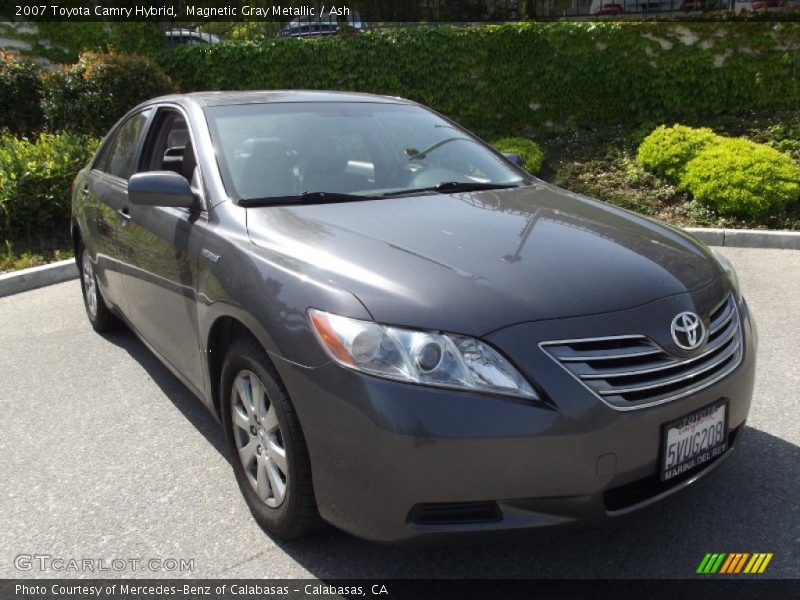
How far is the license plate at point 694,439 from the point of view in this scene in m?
2.27

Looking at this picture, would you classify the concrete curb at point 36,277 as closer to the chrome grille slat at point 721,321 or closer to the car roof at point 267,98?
A: the car roof at point 267,98

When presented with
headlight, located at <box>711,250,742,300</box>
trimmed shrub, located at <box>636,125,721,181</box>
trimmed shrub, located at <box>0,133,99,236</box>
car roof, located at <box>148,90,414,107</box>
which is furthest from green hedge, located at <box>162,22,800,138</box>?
headlight, located at <box>711,250,742,300</box>

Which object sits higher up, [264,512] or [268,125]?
[268,125]

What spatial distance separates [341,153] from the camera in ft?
11.4

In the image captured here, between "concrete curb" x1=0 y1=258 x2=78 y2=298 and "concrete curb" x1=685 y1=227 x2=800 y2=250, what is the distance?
19.8 ft

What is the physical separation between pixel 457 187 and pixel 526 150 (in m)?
6.18

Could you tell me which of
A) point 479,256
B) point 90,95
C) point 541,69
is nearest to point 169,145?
point 479,256

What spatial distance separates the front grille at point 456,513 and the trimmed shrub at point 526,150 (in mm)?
7255

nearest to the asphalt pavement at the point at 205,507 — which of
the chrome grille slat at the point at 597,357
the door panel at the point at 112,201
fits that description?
the chrome grille slat at the point at 597,357

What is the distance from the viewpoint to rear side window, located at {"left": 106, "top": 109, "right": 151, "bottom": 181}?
4223mm

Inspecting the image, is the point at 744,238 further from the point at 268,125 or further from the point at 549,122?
the point at 268,125

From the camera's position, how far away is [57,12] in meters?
11.8

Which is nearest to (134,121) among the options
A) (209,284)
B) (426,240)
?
(209,284)

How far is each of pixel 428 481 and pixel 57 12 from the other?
12.3m
